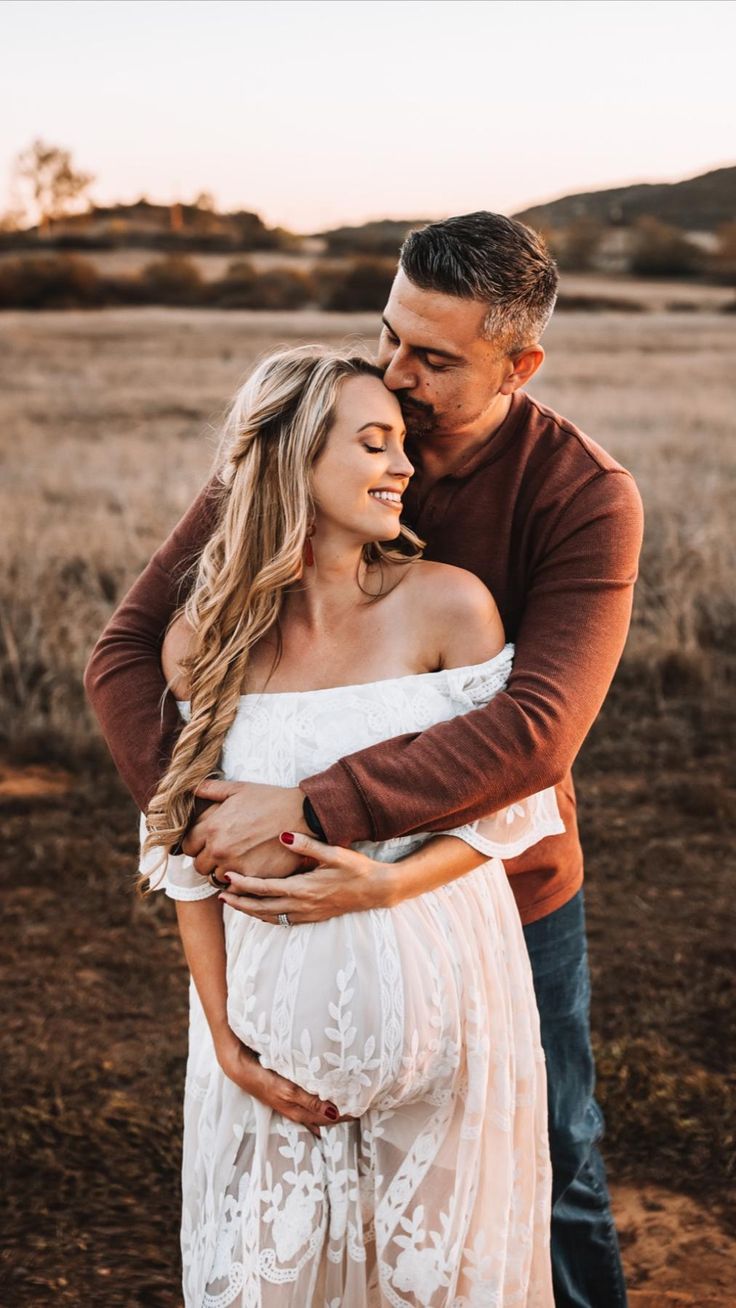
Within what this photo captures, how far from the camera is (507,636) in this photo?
2758 millimetres

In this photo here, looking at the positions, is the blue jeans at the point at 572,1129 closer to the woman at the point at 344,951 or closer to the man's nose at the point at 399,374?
the woman at the point at 344,951

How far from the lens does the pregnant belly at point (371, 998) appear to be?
204 cm

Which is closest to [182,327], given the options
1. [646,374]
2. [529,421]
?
[646,374]

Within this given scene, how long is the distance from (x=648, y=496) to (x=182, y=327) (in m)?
22.4

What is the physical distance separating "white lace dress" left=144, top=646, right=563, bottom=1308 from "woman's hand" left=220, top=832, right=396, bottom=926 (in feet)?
0.14

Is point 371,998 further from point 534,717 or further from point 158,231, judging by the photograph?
point 158,231

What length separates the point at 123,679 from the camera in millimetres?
2498

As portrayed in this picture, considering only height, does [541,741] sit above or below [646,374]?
above

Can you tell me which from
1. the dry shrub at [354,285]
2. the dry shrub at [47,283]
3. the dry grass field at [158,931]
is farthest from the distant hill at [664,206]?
the dry grass field at [158,931]

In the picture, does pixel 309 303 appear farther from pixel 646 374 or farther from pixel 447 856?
pixel 447 856

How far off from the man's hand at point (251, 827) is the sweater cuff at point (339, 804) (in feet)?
0.17

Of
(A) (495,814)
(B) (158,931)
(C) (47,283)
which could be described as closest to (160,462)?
(B) (158,931)

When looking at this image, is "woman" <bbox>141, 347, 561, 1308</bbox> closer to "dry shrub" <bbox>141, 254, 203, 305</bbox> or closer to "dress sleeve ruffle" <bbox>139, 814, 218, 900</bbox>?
"dress sleeve ruffle" <bbox>139, 814, 218, 900</bbox>

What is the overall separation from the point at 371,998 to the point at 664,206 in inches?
1697
